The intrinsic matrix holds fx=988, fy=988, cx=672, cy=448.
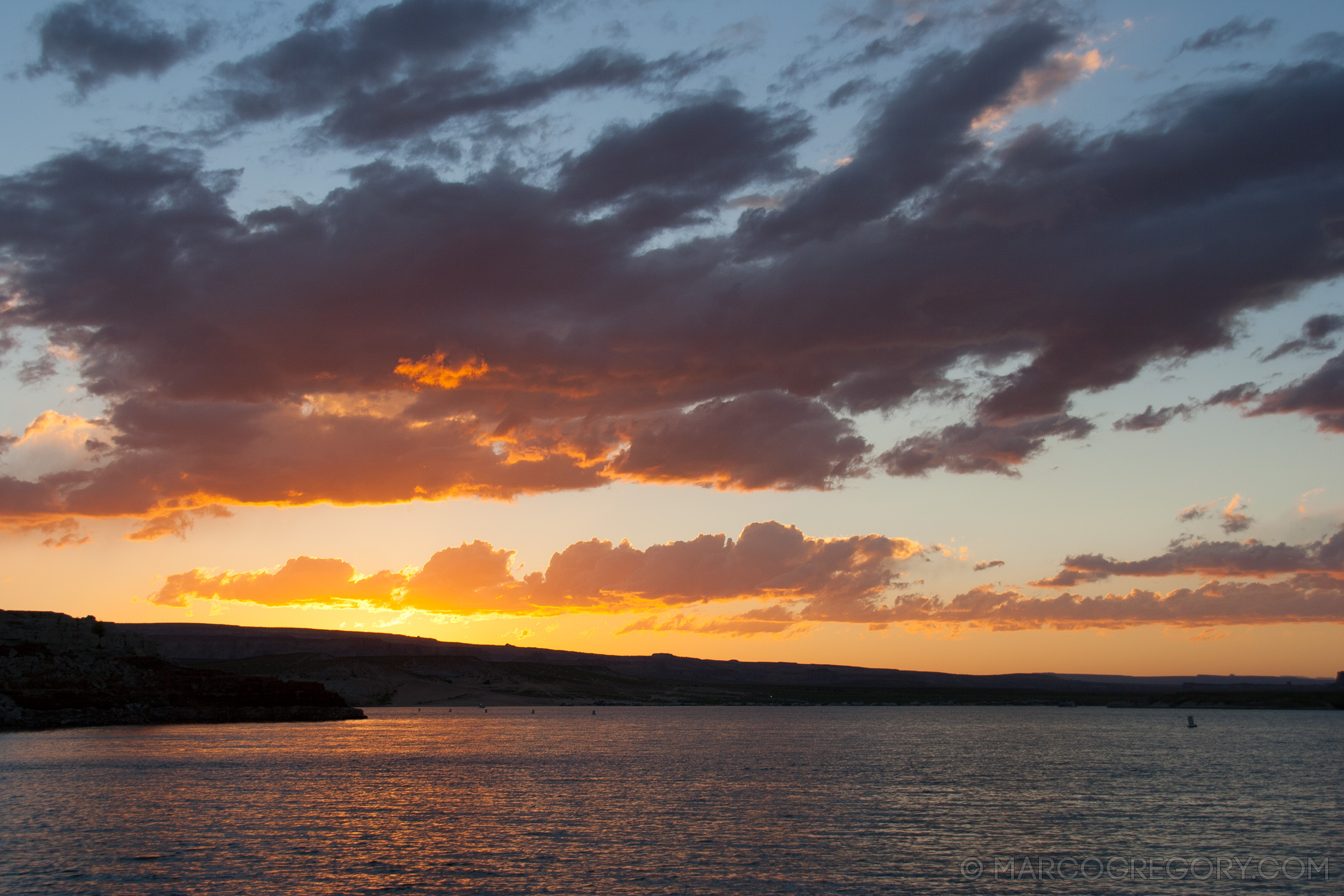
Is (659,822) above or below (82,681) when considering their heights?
above

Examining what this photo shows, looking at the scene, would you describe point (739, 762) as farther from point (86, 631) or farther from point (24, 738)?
point (86, 631)

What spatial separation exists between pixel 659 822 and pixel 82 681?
155 metres

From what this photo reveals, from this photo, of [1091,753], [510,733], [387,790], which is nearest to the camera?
[387,790]

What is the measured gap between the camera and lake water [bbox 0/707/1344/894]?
1822 inches

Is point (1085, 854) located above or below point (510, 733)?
above

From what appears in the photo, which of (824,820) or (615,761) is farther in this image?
(615,761)

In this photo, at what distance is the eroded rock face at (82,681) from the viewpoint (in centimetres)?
16800

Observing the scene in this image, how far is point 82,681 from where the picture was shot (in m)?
176

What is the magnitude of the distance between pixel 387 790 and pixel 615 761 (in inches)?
1416

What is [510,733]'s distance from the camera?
183m

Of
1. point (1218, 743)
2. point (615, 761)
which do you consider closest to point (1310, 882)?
point (615, 761)

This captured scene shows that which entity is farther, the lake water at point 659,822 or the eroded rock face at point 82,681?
the eroded rock face at point 82,681

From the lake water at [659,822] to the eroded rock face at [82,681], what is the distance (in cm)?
4811

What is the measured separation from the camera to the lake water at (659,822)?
152ft
